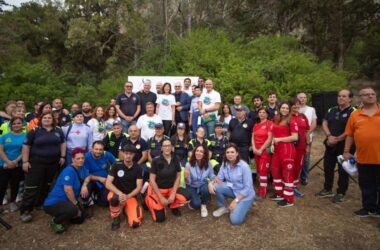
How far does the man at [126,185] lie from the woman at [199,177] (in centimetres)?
93

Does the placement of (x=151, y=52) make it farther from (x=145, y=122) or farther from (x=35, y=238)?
(x=35, y=238)

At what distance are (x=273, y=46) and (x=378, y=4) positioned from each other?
39.7ft

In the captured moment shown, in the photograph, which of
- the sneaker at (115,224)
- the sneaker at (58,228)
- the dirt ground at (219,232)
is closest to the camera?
the dirt ground at (219,232)

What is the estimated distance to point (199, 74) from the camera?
13133mm

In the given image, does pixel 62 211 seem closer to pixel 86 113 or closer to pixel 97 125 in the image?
pixel 97 125

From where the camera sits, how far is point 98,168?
5.17 m

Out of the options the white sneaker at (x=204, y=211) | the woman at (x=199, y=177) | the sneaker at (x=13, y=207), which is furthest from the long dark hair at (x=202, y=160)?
the sneaker at (x=13, y=207)

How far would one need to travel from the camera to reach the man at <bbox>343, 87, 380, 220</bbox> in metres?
4.36

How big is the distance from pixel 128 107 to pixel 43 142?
2.45m

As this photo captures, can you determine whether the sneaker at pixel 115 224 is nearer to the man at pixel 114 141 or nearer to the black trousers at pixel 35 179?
the black trousers at pixel 35 179

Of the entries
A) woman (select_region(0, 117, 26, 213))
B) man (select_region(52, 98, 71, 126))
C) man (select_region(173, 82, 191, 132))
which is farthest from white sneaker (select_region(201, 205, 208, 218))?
man (select_region(52, 98, 71, 126))

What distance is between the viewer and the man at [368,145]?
436cm

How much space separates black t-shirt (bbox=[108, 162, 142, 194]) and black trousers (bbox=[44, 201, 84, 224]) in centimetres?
73

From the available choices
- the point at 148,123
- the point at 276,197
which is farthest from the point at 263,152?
the point at 148,123
